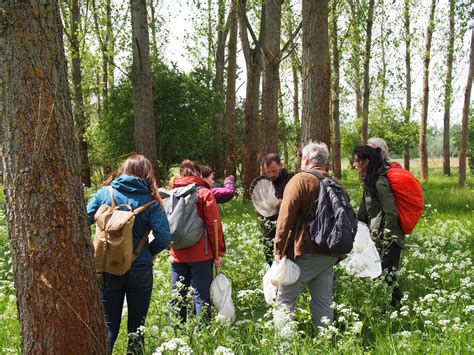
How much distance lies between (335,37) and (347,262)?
19.3 meters

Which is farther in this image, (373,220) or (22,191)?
(373,220)

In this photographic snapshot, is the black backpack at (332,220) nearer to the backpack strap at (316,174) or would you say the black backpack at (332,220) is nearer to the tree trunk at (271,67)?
the backpack strap at (316,174)

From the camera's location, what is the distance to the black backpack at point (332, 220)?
4348mm

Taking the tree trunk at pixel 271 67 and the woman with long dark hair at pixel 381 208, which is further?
the tree trunk at pixel 271 67

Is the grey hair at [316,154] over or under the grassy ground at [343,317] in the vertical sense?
over

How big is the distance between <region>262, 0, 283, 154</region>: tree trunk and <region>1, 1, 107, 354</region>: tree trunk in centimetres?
843

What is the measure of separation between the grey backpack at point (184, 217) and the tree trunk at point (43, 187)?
173cm

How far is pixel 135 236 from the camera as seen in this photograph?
4.46 meters

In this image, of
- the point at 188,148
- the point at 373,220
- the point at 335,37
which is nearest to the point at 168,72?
the point at 188,148

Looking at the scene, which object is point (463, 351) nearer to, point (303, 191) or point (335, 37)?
point (303, 191)

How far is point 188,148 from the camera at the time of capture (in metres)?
18.0

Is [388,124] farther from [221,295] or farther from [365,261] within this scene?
[221,295]

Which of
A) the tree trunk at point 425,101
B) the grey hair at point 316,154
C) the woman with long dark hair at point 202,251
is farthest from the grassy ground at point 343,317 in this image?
the tree trunk at point 425,101

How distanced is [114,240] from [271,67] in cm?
791
